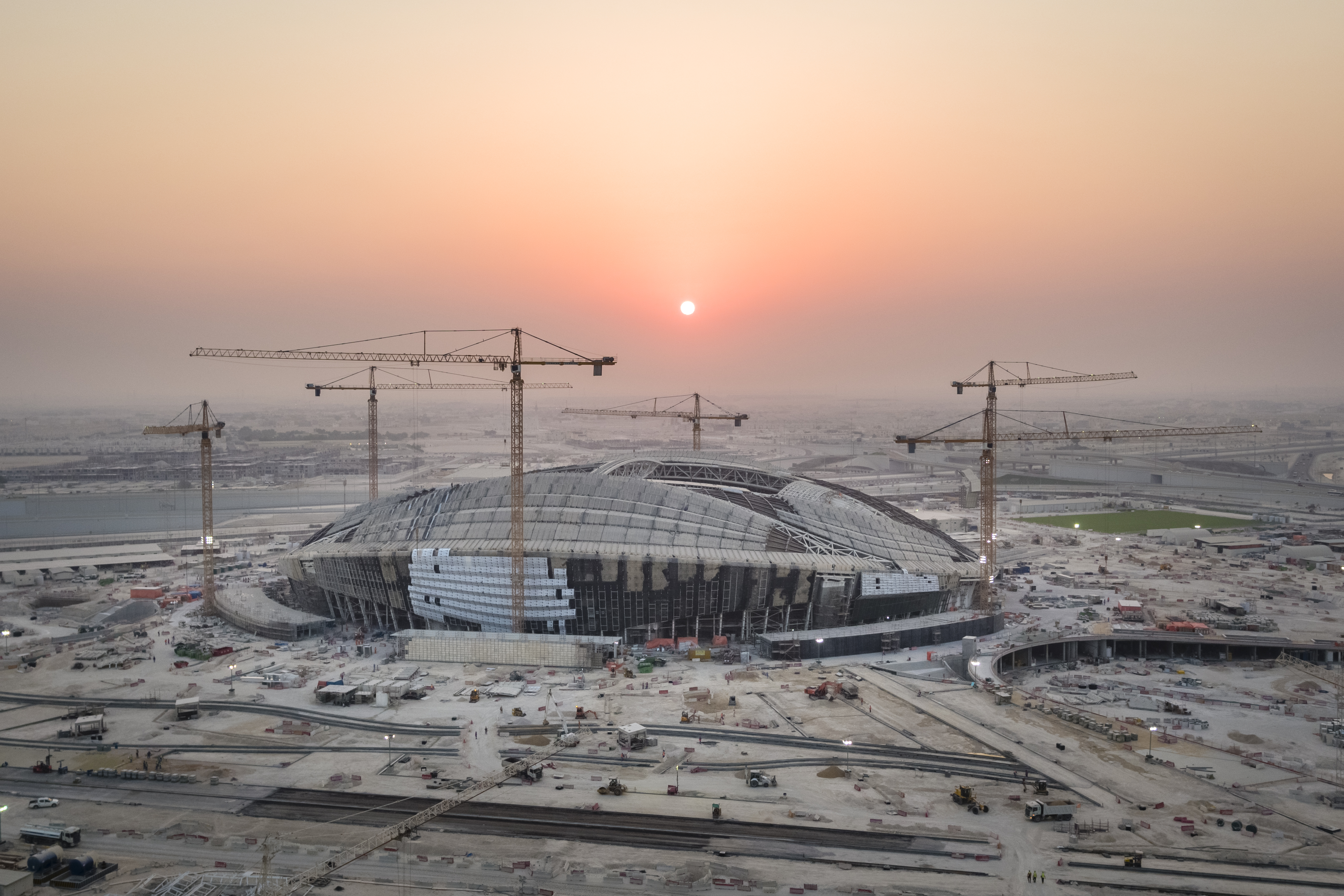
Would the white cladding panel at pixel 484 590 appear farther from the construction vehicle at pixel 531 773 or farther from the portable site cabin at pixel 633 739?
the construction vehicle at pixel 531 773

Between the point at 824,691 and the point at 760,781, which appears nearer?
the point at 760,781

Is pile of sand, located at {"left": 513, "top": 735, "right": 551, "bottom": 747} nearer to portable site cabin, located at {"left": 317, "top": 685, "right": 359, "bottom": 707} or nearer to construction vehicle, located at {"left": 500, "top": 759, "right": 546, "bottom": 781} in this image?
construction vehicle, located at {"left": 500, "top": 759, "right": 546, "bottom": 781}

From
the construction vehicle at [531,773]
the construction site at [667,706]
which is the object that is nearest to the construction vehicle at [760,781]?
the construction site at [667,706]

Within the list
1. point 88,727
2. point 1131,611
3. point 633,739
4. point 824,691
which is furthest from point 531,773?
point 1131,611

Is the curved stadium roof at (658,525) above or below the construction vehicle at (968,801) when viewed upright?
above

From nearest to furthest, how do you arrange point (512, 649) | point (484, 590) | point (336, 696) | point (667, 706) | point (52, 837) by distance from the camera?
point (52, 837) < point (667, 706) < point (336, 696) < point (512, 649) < point (484, 590)

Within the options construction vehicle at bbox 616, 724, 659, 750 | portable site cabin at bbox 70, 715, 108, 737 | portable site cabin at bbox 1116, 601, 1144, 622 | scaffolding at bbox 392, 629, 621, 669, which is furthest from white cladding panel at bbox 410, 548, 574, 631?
portable site cabin at bbox 1116, 601, 1144, 622

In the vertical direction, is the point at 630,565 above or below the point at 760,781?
above

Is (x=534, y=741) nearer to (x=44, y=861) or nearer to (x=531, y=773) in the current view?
(x=531, y=773)
